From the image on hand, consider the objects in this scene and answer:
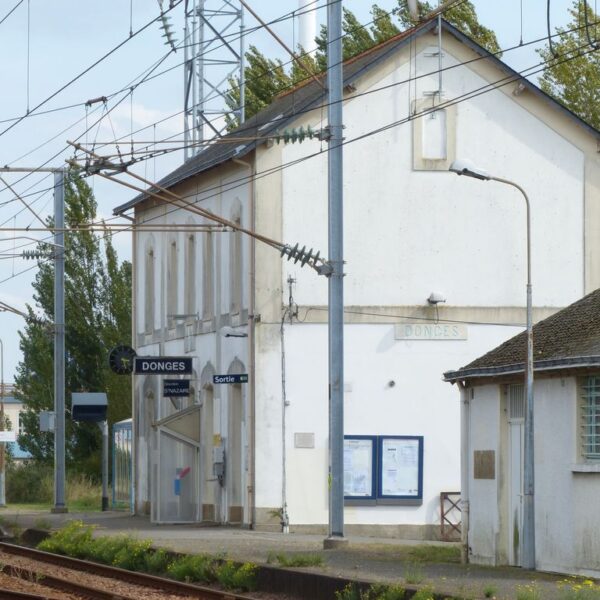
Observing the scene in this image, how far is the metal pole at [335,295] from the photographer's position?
2486cm

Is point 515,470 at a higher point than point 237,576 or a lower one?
higher

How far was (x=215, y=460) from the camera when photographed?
35.0m

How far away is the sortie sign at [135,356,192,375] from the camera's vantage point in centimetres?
3459

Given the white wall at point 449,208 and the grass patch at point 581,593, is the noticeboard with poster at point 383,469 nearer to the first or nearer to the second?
the white wall at point 449,208

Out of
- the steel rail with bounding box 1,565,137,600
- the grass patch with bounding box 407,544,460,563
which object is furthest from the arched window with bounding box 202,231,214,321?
the steel rail with bounding box 1,565,137,600

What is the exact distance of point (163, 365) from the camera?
35.2 metres

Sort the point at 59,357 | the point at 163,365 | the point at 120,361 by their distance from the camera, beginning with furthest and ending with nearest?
the point at 59,357 → the point at 120,361 → the point at 163,365

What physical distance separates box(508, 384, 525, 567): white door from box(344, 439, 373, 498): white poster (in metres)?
9.55

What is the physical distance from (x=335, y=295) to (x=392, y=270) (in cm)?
844

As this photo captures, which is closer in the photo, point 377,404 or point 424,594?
point 424,594

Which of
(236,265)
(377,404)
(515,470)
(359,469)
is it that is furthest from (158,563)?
(236,265)

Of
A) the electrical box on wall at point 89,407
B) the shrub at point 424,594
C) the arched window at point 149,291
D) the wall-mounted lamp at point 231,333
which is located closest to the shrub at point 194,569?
the shrub at point 424,594

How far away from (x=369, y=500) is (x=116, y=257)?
32.6 metres

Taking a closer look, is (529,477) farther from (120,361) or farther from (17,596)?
(120,361)
